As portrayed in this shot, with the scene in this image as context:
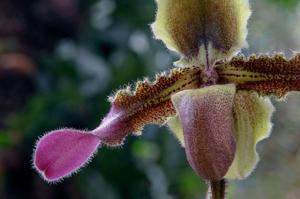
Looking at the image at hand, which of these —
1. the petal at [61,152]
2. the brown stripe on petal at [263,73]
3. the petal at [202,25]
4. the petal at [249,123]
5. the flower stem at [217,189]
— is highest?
the petal at [202,25]

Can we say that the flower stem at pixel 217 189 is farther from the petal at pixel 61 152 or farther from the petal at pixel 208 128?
the petal at pixel 61 152

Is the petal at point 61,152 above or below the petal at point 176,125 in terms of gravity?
below

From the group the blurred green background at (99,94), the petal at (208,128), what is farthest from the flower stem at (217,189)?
the blurred green background at (99,94)

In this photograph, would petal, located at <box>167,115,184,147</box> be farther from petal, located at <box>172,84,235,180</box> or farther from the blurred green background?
the blurred green background

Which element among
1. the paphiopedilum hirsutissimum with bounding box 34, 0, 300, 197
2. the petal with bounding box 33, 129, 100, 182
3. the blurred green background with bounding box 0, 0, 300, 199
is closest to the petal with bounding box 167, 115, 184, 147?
the paphiopedilum hirsutissimum with bounding box 34, 0, 300, 197

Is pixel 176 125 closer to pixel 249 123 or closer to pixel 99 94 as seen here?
pixel 249 123

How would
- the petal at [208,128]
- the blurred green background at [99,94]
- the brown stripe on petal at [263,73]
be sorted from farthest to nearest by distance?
1. the blurred green background at [99,94]
2. the brown stripe on petal at [263,73]
3. the petal at [208,128]

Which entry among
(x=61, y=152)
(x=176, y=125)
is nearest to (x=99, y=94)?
(x=176, y=125)

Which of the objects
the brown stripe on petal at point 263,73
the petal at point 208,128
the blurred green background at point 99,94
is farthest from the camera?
the blurred green background at point 99,94
